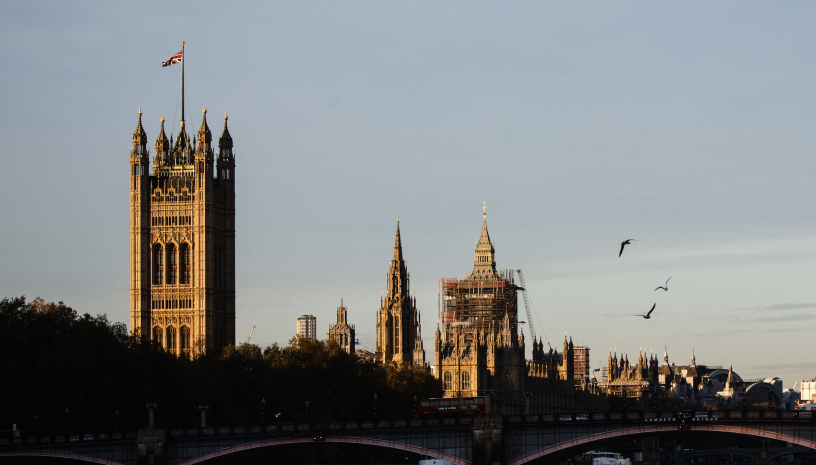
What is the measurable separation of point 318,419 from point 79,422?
34.8 metres

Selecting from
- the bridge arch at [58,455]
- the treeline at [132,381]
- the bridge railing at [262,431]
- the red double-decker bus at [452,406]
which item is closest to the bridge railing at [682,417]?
the bridge railing at [262,431]

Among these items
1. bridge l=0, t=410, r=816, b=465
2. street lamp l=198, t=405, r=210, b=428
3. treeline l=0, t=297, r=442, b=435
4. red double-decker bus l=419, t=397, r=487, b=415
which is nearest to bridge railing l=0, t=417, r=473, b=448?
bridge l=0, t=410, r=816, b=465

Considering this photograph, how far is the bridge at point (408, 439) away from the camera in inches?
4459

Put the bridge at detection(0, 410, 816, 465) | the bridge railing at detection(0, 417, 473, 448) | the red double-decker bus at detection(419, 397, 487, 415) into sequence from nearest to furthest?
the bridge at detection(0, 410, 816, 465), the bridge railing at detection(0, 417, 473, 448), the red double-decker bus at detection(419, 397, 487, 415)

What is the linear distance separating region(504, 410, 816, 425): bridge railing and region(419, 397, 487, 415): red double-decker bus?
804 inches

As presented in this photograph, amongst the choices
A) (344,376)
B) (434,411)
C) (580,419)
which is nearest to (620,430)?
(580,419)

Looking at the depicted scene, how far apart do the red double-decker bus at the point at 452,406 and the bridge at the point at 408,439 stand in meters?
16.0

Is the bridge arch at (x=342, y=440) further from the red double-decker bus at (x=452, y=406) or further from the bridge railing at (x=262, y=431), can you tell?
the red double-decker bus at (x=452, y=406)

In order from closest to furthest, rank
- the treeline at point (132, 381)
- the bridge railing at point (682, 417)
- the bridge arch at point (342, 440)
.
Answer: the bridge railing at point (682, 417) < the bridge arch at point (342, 440) < the treeline at point (132, 381)

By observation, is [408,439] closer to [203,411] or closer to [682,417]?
[682,417]

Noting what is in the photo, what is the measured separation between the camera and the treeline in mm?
131625

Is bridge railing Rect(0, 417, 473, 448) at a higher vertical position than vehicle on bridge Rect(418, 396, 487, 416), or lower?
lower

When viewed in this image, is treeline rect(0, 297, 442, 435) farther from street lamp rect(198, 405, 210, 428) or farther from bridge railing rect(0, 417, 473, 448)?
bridge railing rect(0, 417, 473, 448)

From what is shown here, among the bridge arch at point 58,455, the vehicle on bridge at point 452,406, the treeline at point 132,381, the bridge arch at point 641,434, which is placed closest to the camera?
the bridge arch at point 641,434
